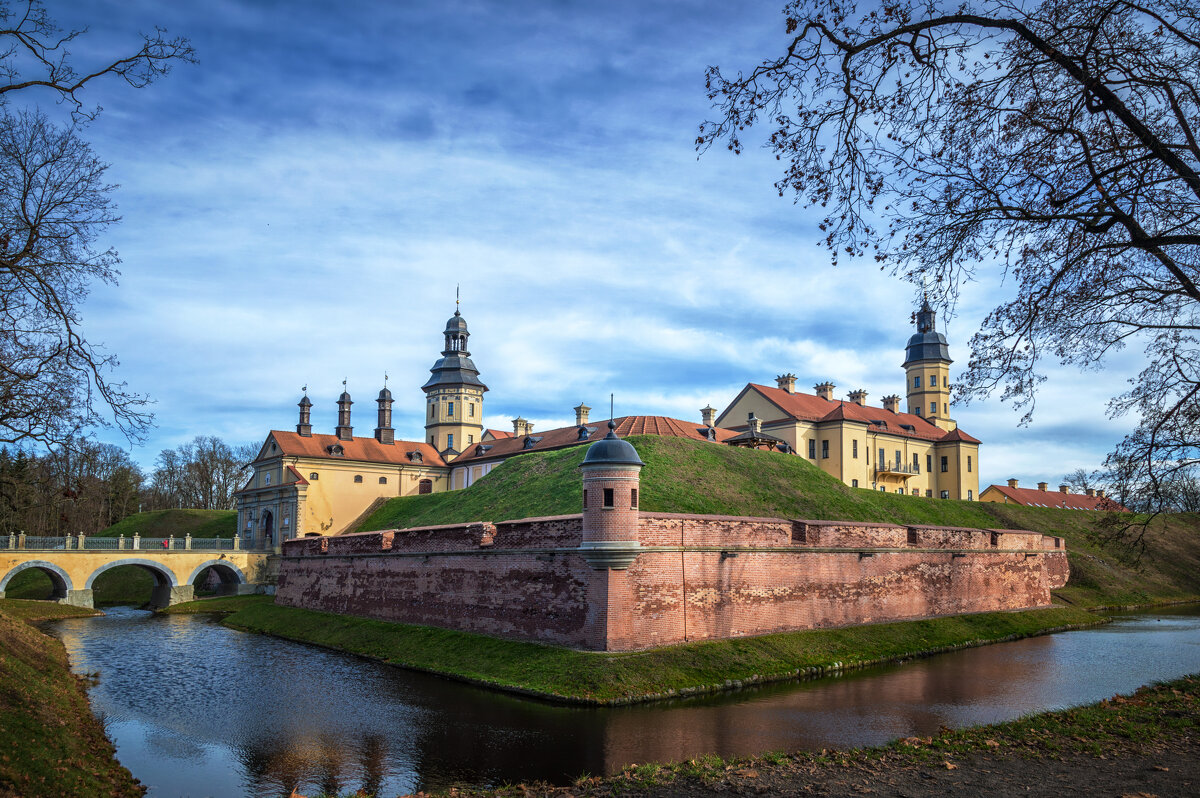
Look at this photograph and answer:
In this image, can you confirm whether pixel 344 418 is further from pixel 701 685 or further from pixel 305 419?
pixel 701 685

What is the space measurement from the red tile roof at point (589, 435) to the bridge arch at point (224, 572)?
684 inches

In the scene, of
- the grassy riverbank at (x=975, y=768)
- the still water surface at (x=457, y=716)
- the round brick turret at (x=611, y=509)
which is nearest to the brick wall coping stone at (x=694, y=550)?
the round brick turret at (x=611, y=509)

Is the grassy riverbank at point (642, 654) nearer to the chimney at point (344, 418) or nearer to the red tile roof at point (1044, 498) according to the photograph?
the chimney at point (344, 418)

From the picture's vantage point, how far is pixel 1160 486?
462 inches

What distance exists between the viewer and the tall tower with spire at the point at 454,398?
66.8m

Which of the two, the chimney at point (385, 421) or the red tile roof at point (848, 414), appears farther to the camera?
the chimney at point (385, 421)

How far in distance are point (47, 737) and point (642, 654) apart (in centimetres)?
1212

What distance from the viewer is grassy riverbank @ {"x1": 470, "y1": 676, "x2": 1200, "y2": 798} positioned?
8789 mm

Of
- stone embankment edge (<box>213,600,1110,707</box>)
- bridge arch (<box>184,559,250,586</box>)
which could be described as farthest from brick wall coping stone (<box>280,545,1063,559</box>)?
bridge arch (<box>184,559,250,586</box>)

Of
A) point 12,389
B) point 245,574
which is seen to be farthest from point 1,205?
point 245,574

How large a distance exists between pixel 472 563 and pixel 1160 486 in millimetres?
18062

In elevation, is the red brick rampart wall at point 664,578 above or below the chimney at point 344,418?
below

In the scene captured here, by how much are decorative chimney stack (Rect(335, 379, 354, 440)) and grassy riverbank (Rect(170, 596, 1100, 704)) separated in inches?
1133

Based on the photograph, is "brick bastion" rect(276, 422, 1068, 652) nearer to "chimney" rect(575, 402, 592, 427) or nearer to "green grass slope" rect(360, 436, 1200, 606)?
"green grass slope" rect(360, 436, 1200, 606)
